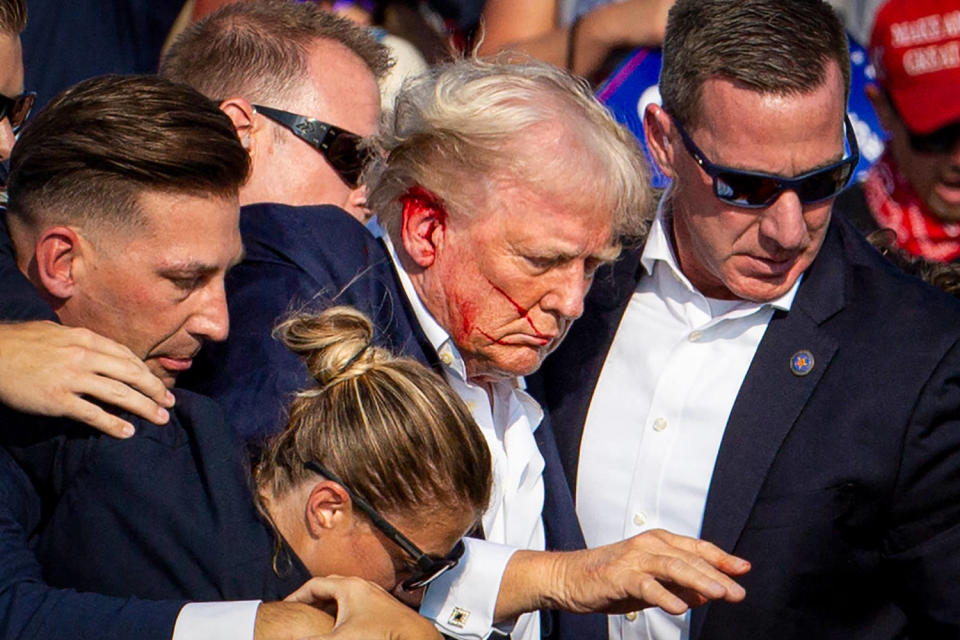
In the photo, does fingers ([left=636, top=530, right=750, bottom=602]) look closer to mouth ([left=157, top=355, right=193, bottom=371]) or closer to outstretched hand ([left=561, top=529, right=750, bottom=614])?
outstretched hand ([left=561, top=529, right=750, bottom=614])

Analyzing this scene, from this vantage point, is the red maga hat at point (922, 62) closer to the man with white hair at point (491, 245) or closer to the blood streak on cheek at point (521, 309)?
the man with white hair at point (491, 245)

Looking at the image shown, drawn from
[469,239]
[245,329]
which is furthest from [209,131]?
[469,239]

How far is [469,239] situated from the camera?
2984 mm

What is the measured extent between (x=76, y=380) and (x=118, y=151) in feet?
1.48

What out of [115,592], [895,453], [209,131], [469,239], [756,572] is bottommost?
[756,572]

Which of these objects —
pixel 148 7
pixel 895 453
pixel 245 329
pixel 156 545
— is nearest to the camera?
pixel 156 545

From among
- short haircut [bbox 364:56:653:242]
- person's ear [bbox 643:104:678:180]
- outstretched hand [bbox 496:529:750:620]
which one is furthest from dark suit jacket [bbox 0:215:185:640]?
person's ear [bbox 643:104:678:180]

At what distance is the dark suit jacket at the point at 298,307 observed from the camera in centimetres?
269

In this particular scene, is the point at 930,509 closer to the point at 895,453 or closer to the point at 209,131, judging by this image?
the point at 895,453

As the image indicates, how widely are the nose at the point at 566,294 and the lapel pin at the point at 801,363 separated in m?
0.58

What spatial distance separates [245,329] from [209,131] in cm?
42

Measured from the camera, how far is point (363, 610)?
2316mm

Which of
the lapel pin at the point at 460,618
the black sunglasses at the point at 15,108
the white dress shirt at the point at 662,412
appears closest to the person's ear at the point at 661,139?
the white dress shirt at the point at 662,412

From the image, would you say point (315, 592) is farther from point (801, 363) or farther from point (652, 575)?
point (801, 363)
